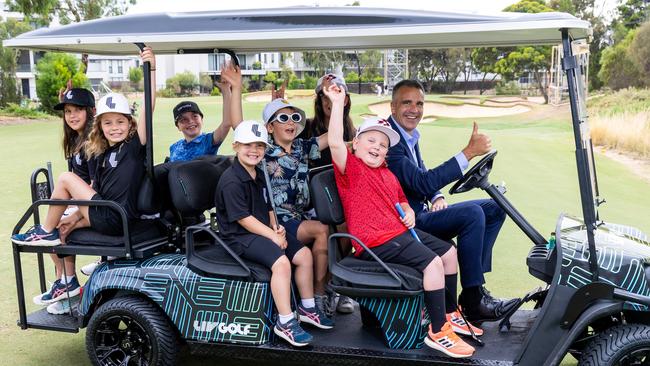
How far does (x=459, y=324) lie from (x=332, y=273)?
72 cm

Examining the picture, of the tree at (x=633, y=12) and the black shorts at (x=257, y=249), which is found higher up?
the tree at (x=633, y=12)

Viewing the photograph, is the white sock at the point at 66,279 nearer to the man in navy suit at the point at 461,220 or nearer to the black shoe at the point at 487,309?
the man in navy suit at the point at 461,220

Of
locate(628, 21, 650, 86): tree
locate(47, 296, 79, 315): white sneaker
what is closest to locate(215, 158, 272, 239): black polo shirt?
locate(47, 296, 79, 315): white sneaker

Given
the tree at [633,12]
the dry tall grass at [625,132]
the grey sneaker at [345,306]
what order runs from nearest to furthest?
the grey sneaker at [345,306], the dry tall grass at [625,132], the tree at [633,12]

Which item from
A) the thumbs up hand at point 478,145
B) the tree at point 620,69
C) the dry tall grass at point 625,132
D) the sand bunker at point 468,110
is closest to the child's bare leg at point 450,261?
the thumbs up hand at point 478,145

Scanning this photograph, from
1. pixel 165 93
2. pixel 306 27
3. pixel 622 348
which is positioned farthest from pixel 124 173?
pixel 165 93

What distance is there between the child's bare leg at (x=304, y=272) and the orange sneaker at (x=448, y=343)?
706 millimetres

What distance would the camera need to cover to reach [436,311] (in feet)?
10.6

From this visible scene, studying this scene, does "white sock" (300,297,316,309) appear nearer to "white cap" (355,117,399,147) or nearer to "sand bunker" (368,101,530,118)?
"white cap" (355,117,399,147)

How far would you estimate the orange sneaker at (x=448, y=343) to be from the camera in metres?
3.16

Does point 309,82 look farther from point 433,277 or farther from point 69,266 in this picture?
point 433,277

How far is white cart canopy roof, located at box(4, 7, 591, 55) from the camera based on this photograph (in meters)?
2.97

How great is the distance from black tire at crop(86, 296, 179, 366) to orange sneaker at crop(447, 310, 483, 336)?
Answer: 4.85 feet

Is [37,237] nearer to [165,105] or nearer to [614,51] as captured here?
[165,105]
